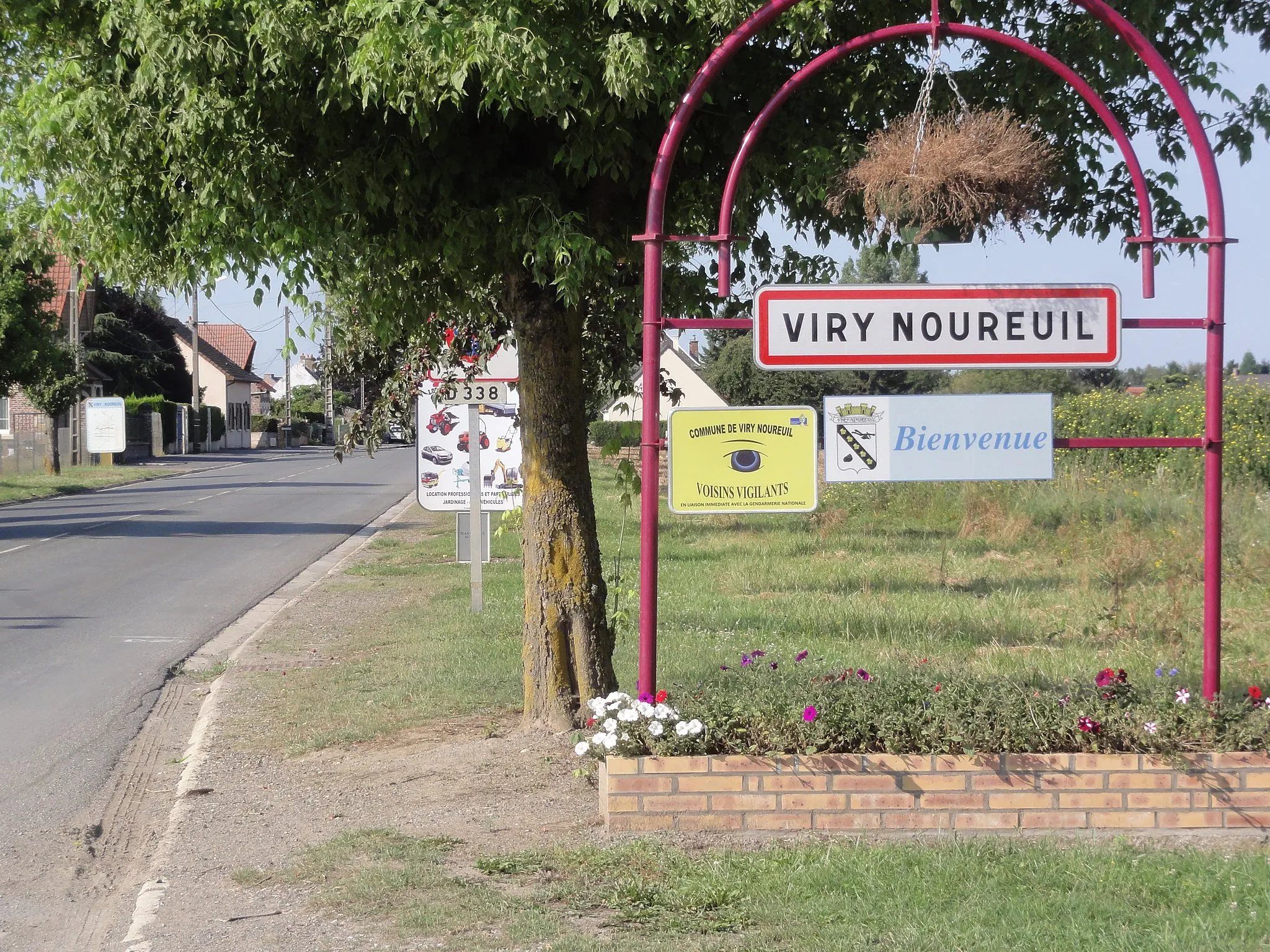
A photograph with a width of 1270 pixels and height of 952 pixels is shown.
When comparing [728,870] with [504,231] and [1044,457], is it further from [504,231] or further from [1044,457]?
[504,231]

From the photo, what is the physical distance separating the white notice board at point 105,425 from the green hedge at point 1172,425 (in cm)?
3114

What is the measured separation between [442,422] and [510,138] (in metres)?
5.90

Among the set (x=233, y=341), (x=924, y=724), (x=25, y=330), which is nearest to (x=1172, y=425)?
(x=924, y=724)

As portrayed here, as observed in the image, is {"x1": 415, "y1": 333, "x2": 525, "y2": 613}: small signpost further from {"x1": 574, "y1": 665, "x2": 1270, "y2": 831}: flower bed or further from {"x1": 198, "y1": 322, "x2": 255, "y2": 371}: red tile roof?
{"x1": 198, "y1": 322, "x2": 255, "y2": 371}: red tile roof

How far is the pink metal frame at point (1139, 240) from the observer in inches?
214

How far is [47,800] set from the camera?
21.7 feet

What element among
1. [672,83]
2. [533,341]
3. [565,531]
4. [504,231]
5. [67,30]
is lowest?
[565,531]

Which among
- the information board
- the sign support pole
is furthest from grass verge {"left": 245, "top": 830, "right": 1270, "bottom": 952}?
the information board

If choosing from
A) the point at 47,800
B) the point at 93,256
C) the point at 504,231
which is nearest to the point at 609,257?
the point at 504,231

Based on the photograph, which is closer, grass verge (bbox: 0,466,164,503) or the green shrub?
the green shrub

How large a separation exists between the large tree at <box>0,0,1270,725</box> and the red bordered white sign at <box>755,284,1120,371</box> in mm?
627

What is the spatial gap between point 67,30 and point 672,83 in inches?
114

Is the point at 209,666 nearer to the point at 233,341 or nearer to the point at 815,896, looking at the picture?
the point at 815,896

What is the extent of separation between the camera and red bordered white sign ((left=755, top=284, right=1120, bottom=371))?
5.68 metres
